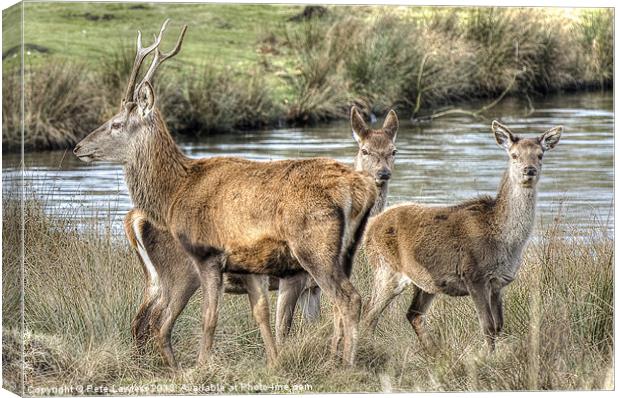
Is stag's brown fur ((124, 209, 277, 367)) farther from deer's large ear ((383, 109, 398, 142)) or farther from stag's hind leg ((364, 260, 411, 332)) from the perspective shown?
deer's large ear ((383, 109, 398, 142))

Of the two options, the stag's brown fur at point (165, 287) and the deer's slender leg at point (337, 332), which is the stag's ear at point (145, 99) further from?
the deer's slender leg at point (337, 332)

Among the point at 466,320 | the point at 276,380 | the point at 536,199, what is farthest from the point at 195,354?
the point at 536,199

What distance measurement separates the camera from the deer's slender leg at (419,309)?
30.1 ft

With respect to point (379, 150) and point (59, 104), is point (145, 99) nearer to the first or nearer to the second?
point (379, 150)

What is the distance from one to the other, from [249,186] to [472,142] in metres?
3.37

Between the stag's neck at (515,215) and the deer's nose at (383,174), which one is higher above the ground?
the stag's neck at (515,215)

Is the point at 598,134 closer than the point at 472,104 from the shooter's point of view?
Yes

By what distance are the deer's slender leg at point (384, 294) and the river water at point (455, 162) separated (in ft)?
4.11

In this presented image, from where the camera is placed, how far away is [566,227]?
409 inches

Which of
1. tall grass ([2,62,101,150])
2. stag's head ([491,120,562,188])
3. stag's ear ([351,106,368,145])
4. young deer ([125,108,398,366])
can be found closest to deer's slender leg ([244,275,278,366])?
young deer ([125,108,398,366])

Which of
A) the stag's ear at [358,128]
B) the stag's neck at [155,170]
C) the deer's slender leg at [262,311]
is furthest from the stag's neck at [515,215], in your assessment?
the stag's neck at [155,170]

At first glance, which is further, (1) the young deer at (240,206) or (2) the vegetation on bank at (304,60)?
(2) the vegetation on bank at (304,60)

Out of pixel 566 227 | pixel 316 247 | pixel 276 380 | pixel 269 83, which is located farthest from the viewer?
pixel 269 83

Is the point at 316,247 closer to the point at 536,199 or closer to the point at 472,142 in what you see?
the point at 536,199
